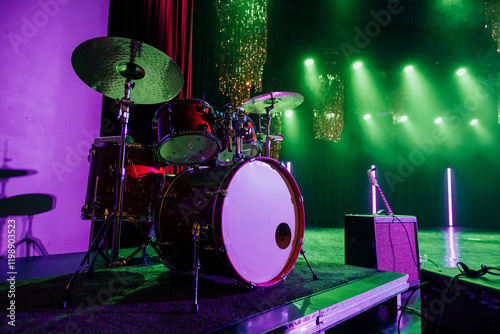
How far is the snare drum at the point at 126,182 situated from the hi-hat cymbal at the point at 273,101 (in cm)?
105

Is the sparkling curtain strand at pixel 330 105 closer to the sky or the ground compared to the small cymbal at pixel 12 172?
closer to the sky

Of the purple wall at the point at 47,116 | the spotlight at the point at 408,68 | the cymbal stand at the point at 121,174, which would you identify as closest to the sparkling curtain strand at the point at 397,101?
the spotlight at the point at 408,68

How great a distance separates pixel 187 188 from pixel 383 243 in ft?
5.62

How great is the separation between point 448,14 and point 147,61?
637cm

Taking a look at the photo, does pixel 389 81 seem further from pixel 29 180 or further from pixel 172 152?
pixel 29 180

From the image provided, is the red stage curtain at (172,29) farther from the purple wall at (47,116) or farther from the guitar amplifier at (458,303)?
the guitar amplifier at (458,303)

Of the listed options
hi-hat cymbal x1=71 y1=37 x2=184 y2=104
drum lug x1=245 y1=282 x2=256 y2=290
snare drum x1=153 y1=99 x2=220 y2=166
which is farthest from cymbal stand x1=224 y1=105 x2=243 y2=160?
drum lug x1=245 y1=282 x2=256 y2=290

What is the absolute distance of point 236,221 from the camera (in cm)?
161

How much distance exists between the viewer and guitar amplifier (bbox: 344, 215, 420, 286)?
2.41 meters

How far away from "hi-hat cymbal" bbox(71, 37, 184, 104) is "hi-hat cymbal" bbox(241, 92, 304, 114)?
2.76ft

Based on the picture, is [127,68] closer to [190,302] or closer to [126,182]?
[126,182]

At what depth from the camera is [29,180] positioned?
2986 millimetres

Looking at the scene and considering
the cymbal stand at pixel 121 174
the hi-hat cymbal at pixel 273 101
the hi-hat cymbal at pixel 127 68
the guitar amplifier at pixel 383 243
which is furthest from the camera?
the hi-hat cymbal at pixel 273 101

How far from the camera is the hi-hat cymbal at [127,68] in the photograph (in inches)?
68.7
